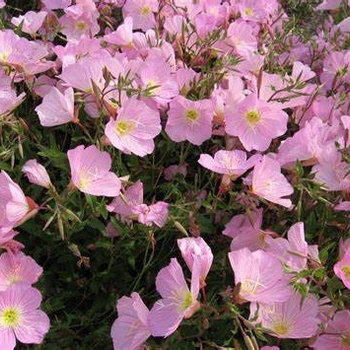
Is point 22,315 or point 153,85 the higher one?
point 153,85

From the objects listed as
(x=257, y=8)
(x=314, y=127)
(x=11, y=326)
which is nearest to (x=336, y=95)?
(x=314, y=127)

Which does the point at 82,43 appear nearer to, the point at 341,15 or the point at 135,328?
the point at 135,328

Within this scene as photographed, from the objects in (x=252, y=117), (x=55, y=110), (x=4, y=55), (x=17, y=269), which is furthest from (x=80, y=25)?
(x=17, y=269)

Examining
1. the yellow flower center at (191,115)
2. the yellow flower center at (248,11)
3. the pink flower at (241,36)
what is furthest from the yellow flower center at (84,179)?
the yellow flower center at (248,11)

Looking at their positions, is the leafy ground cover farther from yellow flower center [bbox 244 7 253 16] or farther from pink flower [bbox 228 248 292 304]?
yellow flower center [bbox 244 7 253 16]

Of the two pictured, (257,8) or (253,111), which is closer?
(253,111)

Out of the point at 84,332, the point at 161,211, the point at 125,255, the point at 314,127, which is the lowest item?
the point at 84,332

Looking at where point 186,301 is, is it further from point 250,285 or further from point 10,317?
point 10,317

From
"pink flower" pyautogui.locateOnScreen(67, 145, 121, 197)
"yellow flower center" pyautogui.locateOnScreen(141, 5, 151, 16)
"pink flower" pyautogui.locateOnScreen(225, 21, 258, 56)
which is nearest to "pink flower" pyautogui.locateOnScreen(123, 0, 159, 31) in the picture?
"yellow flower center" pyautogui.locateOnScreen(141, 5, 151, 16)
